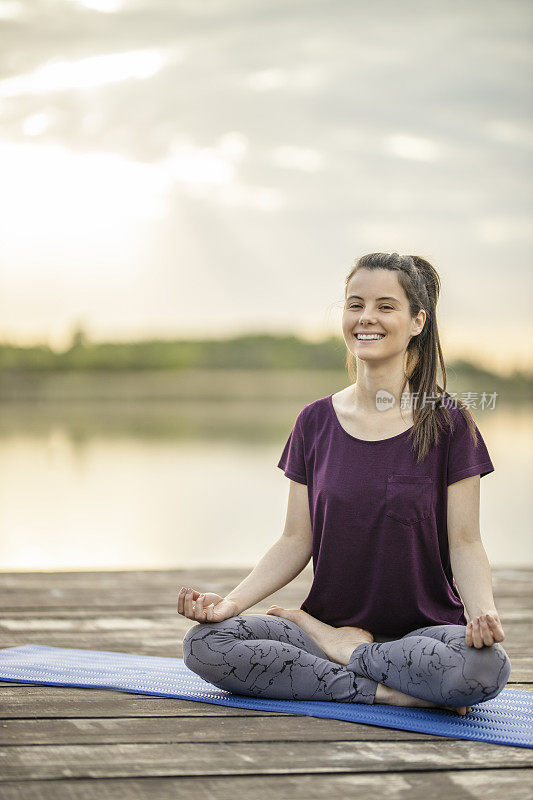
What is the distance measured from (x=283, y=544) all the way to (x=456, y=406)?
0.45 metres

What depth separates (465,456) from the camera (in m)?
1.91

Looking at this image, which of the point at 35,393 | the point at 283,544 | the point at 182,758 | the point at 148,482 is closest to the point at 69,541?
the point at 148,482

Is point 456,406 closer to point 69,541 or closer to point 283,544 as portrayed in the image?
point 283,544

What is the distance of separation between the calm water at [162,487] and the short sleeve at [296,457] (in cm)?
36

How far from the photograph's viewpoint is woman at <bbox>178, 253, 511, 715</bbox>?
6.10 feet

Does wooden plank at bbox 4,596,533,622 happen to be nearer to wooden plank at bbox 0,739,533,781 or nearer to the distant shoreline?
wooden plank at bbox 0,739,533,781

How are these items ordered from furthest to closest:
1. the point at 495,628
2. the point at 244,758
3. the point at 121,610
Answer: the point at 121,610 < the point at 495,628 < the point at 244,758

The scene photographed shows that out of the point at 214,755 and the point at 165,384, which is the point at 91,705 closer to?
the point at 214,755

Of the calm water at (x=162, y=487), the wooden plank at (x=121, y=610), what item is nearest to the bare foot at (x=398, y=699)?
the calm water at (x=162, y=487)

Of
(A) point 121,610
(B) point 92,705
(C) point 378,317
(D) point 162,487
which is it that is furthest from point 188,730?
(D) point 162,487

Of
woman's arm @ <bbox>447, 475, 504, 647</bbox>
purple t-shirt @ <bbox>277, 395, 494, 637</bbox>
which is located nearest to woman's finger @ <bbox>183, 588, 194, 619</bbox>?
purple t-shirt @ <bbox>277, 395, 494, 637</bbox>

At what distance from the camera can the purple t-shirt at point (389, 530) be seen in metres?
1.91

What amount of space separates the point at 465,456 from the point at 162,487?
6.70 m

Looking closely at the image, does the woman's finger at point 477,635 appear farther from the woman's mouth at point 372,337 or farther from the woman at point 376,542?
the woman's mouth at point 372,337
